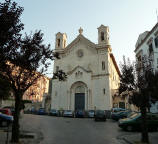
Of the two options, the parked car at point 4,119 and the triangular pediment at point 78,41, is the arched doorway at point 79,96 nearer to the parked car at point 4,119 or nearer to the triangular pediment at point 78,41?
the triangular pediment at point 78,41

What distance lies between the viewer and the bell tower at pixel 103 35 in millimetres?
39625

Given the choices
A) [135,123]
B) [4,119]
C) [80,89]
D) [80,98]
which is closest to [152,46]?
[135,123]

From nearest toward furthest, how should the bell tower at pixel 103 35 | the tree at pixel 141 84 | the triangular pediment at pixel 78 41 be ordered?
the tree at pixel 141 84 → the bell tower at pixel 103 35 → the triangular pediment at pixel 78 41

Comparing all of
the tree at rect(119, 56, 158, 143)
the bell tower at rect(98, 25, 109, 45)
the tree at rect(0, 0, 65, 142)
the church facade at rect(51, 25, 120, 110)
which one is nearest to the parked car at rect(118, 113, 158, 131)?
the tree at rect(119, 56, 158, 143)

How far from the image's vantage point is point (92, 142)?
1023 centimetres

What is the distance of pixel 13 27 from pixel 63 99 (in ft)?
106

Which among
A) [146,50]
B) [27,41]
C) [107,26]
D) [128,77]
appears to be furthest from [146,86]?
[107,26]

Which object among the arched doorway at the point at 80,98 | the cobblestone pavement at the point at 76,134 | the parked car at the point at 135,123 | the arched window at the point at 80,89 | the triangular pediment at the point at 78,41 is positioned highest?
the triangular pediment at the point at 78,41

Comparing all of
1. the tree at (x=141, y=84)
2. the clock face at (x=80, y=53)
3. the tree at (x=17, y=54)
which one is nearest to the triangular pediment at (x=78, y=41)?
the clock face at (x=80, y=53)

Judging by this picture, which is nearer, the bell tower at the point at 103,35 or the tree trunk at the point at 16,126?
the tree trunk at the point at 16,126

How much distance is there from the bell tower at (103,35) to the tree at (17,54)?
3043cm

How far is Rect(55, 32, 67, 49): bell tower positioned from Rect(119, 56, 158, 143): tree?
110 ft

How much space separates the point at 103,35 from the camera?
135ft

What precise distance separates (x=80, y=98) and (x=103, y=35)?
15.8 metres
